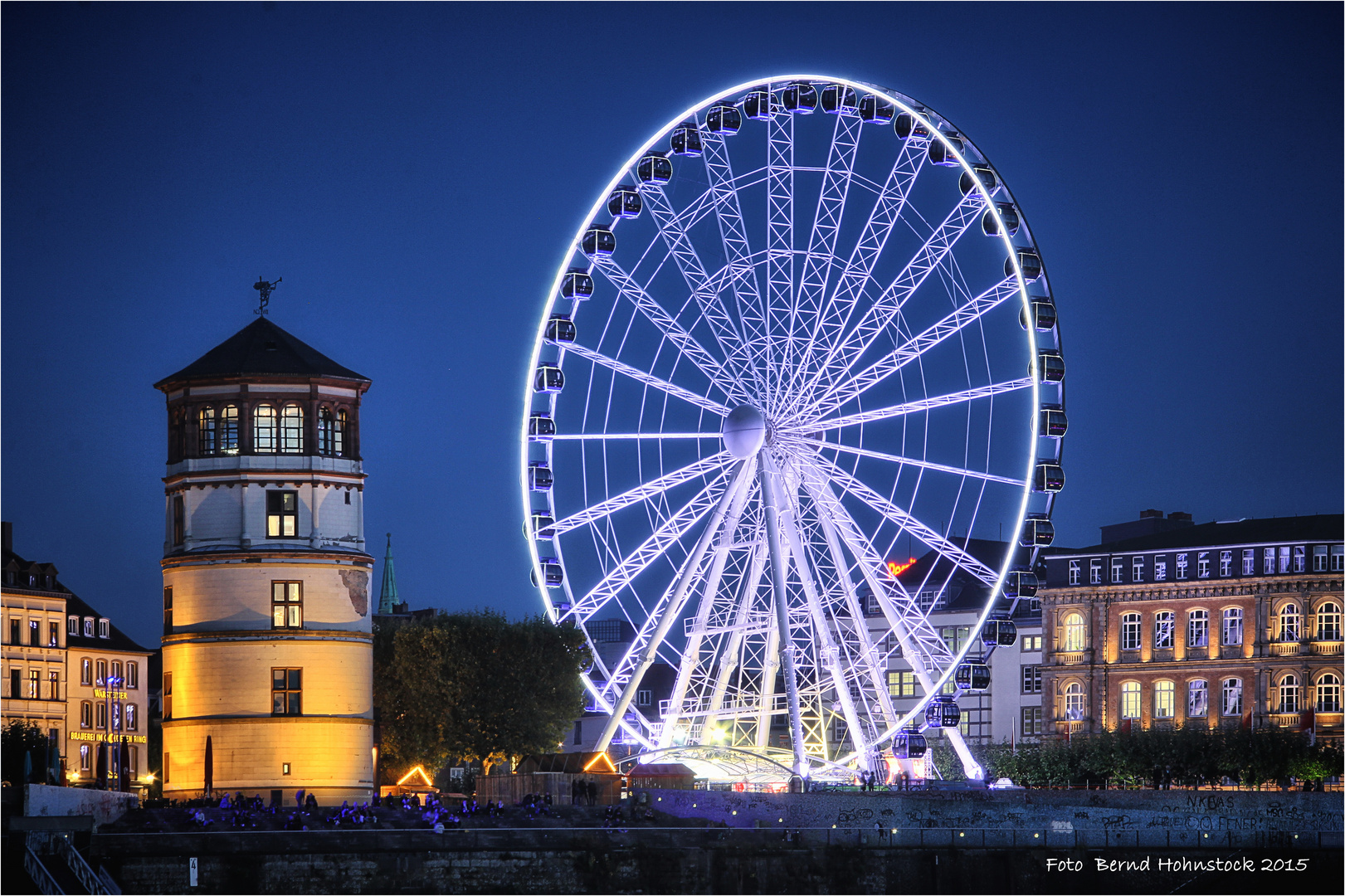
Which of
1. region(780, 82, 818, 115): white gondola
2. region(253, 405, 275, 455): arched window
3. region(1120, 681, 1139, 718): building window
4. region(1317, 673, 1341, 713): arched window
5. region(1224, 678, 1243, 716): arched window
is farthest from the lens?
region(1120, 681, 1139, 718): building window

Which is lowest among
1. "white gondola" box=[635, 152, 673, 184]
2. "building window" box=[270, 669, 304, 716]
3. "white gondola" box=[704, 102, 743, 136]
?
"building window" box=[270, 669, 304, 716]

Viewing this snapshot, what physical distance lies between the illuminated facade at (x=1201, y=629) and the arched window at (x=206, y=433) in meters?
52.4

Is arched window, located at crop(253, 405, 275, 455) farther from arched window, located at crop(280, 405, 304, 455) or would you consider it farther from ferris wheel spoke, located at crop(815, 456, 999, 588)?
ferris wheel spoke, located at crop(815, 456, 999, 588)

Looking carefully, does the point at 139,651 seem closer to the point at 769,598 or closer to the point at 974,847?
the point at 769,598

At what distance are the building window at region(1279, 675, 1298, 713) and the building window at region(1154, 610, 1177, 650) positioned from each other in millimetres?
6282

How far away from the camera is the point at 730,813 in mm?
70688

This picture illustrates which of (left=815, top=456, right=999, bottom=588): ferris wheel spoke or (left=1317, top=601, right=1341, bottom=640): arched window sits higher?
(left=815, top=456, right=999, bottom=588): ferris wheel spoke

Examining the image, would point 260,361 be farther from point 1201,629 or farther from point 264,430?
point 1201,629

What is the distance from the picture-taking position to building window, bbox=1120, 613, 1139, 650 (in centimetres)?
11100

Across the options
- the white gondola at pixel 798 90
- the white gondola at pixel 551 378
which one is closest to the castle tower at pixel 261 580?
the white gondola at pixel 551 378

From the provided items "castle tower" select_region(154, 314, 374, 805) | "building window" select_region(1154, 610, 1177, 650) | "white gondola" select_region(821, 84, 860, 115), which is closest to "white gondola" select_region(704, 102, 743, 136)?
"white gondola" select_region(821, 84, 860, 115)

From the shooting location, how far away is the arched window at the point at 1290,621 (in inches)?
4149

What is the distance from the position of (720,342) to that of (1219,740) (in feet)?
112

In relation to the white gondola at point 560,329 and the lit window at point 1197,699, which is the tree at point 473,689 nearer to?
the white gondola at point 560,329
